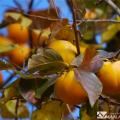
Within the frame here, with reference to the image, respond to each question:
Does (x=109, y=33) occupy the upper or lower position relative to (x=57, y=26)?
lower

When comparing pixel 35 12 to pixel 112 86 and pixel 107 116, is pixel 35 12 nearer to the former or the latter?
pixel 107 116

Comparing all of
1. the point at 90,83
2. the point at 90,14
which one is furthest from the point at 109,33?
the point at 90,83

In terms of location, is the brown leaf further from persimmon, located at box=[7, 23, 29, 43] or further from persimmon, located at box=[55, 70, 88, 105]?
persimmon, located at box=[55, 70, 88, 105]

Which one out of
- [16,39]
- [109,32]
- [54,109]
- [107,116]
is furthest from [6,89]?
[109,32]

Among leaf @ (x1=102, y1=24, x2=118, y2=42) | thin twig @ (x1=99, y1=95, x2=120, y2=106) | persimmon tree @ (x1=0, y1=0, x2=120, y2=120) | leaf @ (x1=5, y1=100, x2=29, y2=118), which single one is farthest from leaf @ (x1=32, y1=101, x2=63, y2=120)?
leaf @ (x1=102, y1=24, x2=118, y2=42)

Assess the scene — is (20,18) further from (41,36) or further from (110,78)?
(110,78)
